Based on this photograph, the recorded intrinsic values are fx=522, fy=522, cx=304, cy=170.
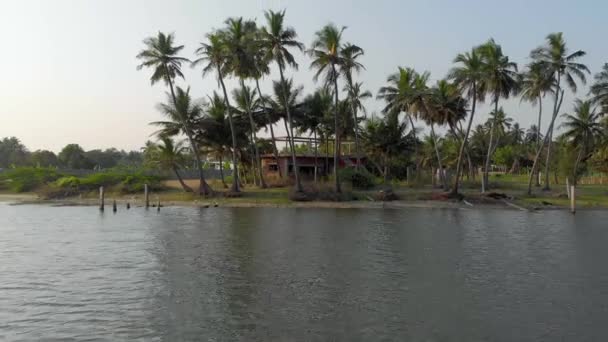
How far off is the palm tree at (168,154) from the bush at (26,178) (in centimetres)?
2235

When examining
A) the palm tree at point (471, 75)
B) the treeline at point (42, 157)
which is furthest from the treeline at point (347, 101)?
the treeline at point (42, 157)

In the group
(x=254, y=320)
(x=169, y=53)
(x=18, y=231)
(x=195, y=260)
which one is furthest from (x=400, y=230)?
(x=169, y=53)

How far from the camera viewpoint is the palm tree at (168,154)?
50750 millimetres

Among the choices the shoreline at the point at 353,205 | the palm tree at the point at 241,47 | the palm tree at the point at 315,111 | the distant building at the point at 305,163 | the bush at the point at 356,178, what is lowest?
the shoreline at the point at 353,205

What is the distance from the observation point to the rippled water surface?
1214cm

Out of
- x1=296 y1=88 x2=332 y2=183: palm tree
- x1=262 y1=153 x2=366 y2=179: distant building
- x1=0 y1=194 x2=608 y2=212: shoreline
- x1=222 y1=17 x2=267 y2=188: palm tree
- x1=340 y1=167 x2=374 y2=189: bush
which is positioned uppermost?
x1=222 y1=17 x2=267 y2=188: palm tree

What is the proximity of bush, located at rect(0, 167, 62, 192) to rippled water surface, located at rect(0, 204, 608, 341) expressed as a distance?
3698cm

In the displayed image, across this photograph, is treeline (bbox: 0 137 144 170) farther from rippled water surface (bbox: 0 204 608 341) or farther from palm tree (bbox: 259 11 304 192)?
rippled water surface (bbox: 0 204 608 341)

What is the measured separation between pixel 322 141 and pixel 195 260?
43592 millimetres

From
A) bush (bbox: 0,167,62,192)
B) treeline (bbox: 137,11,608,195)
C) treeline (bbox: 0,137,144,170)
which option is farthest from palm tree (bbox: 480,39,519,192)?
treeline (bbox: 0,137,144,170)

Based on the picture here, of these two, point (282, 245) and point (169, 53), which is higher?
point (169, 53)

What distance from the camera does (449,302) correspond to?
14328mm

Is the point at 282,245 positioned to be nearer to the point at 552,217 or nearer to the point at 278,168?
the point at 552,217

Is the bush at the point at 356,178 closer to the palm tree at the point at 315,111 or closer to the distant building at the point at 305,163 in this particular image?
the palm tree at the point at 315,111
